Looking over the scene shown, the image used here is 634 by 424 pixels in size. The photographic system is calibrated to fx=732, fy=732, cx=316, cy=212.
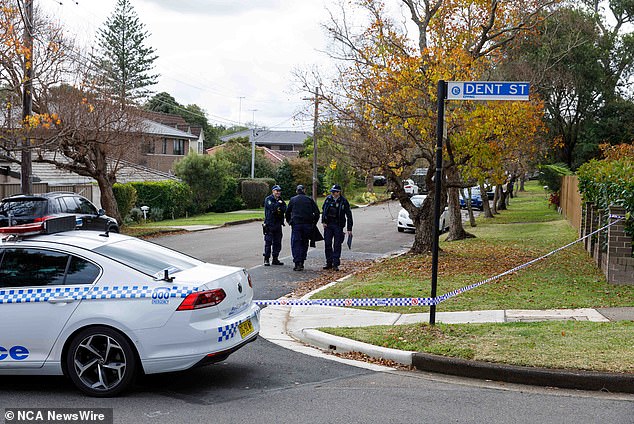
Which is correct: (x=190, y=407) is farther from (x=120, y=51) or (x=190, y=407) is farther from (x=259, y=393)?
(x=120, y=51)

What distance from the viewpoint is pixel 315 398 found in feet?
21.6

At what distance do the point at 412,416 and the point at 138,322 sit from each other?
250cm

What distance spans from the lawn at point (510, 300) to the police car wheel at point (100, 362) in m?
3.09

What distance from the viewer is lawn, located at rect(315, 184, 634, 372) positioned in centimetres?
757

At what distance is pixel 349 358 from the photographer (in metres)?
8.30

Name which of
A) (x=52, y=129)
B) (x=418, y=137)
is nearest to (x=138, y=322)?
(x=418, y=137)

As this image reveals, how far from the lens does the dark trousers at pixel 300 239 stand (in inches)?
632

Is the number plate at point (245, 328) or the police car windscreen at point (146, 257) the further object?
the number plate at point (245, 328)

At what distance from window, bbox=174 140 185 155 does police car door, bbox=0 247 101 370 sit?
182ft

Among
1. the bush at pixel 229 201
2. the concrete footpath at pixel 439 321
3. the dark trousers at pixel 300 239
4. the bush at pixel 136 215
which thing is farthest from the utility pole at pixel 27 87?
the bush at pixel 229 201

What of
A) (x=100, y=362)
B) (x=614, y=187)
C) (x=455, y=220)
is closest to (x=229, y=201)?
(x=455, y=220)

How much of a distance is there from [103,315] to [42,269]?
0.87 meters

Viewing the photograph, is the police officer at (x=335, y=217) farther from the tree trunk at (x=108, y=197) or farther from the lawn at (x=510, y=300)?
the tree trunk at (x=108, y=197)

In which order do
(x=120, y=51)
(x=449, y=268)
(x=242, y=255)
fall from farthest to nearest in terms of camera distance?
(x=120, y=51) < (x=242, y=255) < (x=449, y=268)
